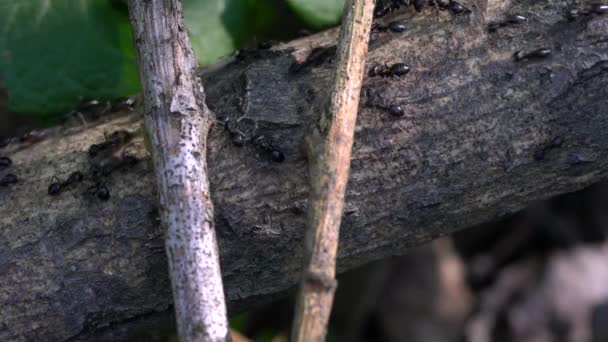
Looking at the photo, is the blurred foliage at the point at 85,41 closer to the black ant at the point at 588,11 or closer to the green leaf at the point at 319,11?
the green leaf at the point at 319,11

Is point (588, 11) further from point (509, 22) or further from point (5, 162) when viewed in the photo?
point (5, 162)

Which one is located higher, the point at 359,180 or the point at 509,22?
the point at 509,22

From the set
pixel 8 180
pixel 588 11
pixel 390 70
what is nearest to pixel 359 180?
pixel 390 70

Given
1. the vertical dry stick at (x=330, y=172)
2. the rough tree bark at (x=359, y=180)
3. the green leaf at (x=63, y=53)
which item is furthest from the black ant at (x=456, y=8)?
the green leaf at (x=63, y=53)

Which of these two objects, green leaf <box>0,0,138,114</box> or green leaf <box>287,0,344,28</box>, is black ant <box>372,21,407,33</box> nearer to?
green leaf <box>287,0,344,28</box>

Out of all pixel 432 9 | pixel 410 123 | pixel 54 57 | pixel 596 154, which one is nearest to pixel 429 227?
pixel 410 123

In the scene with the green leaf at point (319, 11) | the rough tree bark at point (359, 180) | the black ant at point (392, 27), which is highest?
the green leaf at point (319, 11)

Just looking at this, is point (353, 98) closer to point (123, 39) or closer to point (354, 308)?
point (123, 39)
